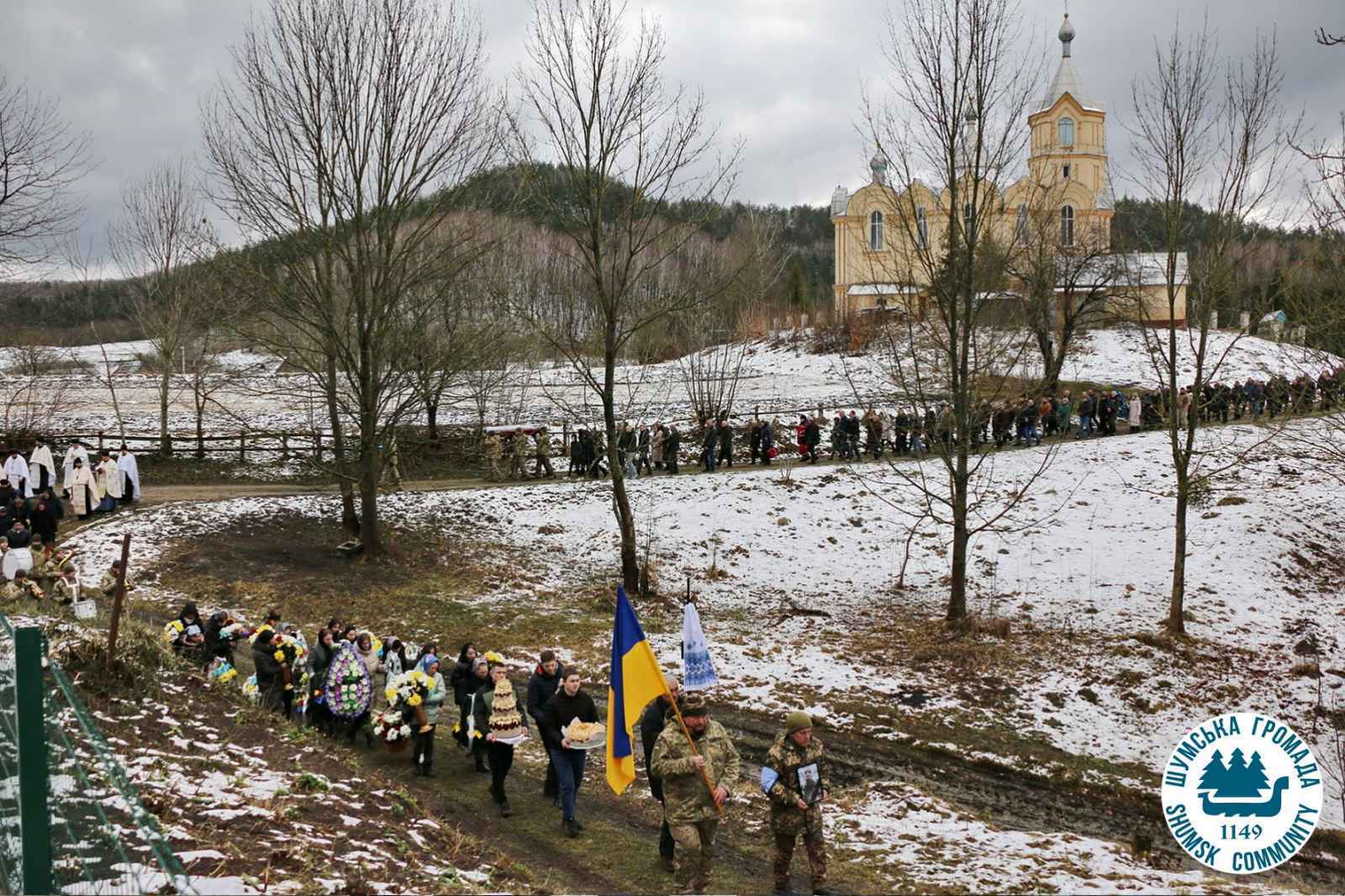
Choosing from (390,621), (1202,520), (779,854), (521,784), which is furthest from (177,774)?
(1202,520)

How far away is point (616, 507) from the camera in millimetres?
20484

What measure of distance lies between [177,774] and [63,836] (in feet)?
9.12

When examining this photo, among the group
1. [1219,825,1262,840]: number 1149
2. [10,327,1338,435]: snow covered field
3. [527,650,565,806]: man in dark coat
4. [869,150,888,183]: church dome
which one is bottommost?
[1219,825,1262,840]: number 1149

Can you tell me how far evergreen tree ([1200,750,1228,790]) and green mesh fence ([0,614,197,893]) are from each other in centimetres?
954

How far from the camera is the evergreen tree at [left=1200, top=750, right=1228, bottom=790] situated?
393 inches

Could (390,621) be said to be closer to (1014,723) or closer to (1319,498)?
(1014,723)

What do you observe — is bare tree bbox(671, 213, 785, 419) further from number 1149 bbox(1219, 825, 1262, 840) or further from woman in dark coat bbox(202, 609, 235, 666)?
number 1149 bbox(1219, 825, 1262, 840)

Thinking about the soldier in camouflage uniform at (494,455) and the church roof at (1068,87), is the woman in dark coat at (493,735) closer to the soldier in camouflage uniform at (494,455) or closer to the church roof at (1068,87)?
the soldier in camouflage uniform at (494,455)

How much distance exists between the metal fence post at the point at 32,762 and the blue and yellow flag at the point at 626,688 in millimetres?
4324

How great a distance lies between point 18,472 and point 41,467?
1.07 m

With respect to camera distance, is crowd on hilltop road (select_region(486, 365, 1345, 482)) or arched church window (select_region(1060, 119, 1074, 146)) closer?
crowd on hilltop road (select_region(486, 365, 1345, 482))

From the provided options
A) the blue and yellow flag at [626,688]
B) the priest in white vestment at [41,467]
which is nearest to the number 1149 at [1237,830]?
the blue and yellow flag at [626,688]

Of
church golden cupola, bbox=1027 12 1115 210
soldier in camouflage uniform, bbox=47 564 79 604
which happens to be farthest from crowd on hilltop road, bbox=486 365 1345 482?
church golden cupola, bbox=1027 12 1115 210

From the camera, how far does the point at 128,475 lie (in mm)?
24719
